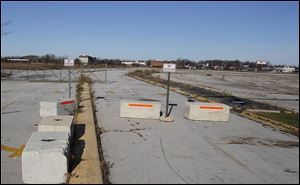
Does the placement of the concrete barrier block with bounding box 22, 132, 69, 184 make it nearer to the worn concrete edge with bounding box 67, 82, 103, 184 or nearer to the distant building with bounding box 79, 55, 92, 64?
Result: the worn concrete edge with bounding box 67, 82, 103, 184

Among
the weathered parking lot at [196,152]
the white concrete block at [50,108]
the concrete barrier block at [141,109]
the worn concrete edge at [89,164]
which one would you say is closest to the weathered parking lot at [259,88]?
the weathered parking lot at [196,152]

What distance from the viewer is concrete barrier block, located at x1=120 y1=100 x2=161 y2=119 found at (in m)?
11.2

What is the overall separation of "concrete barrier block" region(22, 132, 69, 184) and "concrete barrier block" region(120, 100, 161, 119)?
5971 mm

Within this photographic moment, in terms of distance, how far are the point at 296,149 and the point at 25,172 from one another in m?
6.69

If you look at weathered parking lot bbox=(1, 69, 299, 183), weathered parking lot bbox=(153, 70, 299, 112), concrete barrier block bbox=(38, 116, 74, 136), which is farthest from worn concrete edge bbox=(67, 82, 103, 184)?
weathered parking lot bbox=(153, 70, 299, 112)

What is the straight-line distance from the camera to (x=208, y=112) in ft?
37.4

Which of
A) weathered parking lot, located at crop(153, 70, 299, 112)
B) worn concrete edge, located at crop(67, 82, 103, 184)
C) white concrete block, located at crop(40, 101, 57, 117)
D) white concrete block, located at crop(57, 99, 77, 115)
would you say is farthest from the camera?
weathered parking lot, located at crop(153, 70, 299, 112)

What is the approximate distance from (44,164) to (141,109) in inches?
249

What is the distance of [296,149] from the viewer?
7785 millimetres

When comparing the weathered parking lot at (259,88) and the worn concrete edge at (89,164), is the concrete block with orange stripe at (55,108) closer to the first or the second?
the worn concrete edge at (89,164)

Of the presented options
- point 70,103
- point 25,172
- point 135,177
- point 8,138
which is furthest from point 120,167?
point 70,103

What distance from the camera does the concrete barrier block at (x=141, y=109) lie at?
36.9ft

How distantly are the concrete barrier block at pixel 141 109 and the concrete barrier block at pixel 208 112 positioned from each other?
4.51 feet

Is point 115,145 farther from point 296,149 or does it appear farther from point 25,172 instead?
point 296,149
